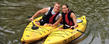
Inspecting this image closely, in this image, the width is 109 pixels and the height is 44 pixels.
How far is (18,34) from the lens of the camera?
6.09m

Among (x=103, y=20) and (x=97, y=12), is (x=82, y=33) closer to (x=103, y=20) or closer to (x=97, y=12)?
(x=103, y=20)

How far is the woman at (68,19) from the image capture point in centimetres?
550

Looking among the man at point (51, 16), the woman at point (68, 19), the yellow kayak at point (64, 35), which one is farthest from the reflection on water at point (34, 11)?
the man at point (51, 16)

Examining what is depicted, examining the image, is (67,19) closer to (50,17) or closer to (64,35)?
(50,17)

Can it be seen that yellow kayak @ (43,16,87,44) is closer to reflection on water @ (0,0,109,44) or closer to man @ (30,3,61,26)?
reflection on water @ (0,0,109,44)

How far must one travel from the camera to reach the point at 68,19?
18.5ft

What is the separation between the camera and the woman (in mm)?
5500

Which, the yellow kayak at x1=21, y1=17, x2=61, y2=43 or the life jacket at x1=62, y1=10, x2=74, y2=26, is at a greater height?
the life jacket at x1=62, y1=10, x2=74, y2=26

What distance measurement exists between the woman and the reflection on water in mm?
674

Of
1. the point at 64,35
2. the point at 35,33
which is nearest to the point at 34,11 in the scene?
the point at 35,33

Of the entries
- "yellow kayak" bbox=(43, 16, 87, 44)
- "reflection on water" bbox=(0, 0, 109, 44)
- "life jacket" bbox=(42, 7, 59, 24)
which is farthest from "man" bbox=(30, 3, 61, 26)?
"reflection on water" bbox=(0, 0, 109, 44)

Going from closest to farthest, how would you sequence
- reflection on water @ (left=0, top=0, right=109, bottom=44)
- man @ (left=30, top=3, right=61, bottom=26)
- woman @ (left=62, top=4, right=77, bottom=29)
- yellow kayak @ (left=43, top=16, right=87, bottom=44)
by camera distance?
yellow kayak @ (left=43, top=16, right=87, bottom=44), woman @ (left=62, top=4, right=77, bottom=29), man @ (left=30, top=3, right=61, bottom=26), reflection on water @ (left=0, top=0, right=109, bottom=44)

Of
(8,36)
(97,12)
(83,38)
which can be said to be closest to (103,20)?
(97,12)

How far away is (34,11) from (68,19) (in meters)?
3.77
